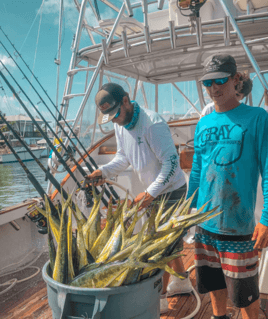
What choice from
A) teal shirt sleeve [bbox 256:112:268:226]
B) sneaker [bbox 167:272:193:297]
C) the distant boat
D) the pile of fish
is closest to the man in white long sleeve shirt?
sneaker [bbox 167:272:193:297]

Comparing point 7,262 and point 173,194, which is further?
point 7,262

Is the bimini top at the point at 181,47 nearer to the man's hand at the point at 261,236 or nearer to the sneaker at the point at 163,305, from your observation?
the man's hand at the point at 261,236

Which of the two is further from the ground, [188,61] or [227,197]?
[188,61]

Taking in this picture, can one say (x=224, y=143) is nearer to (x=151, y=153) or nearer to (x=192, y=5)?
(x=151, y=153)

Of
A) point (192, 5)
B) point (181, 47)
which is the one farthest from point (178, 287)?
point (181, 47)

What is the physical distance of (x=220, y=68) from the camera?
148 centimetres

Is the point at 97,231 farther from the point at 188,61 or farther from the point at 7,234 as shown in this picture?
the point at 188,61

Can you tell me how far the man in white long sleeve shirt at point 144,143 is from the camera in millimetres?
1820

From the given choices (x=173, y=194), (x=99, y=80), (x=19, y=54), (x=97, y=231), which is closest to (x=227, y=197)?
(x=173, y=194)

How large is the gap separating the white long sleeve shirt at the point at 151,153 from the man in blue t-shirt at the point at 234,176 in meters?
0.30

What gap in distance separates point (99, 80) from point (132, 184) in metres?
1.79

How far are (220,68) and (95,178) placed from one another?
3.60 feet

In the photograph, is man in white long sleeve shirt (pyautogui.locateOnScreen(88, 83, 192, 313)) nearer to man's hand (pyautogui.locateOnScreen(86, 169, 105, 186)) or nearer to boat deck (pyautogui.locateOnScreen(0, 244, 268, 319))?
man's hand (pyautogui.locateOnScreen(86, 169, 105, 186))

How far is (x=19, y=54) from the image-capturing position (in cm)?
486
